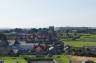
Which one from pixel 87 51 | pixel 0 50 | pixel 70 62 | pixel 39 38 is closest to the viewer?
pixel 70 62

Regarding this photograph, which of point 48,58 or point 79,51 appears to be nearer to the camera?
point 48,58

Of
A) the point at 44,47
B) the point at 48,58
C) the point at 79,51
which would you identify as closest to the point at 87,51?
the point at 79,51

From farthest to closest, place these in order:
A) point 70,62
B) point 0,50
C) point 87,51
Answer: point 87,51 < point 0,50 < point 70,62

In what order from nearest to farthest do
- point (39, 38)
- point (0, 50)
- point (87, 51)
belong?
point (0, 50) < point (87, 51) < point (39, 38)

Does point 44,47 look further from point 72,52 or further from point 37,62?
point 37,62

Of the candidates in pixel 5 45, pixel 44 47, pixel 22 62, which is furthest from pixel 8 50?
pixel 22 62

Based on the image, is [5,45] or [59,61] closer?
[59,61]

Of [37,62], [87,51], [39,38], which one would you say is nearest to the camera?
[37,62]

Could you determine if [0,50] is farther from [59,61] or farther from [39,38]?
[39,38]

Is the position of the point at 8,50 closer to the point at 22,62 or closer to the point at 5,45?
the point at 5,45
